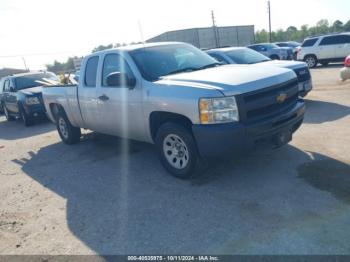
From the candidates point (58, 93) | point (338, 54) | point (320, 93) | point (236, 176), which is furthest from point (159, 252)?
point (338, 54)

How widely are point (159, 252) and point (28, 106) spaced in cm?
988

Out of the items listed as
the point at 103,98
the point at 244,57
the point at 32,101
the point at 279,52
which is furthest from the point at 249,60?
the point at 279,52

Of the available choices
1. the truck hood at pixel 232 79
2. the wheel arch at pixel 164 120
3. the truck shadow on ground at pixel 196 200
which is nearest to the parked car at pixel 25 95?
the truck shadow on ground at pixel 196 200

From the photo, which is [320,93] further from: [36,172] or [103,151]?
[36,172]

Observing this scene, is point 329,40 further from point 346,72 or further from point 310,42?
point 346,72

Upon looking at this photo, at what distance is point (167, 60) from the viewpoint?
5594 mm

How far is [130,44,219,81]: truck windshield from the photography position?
532 centimetres

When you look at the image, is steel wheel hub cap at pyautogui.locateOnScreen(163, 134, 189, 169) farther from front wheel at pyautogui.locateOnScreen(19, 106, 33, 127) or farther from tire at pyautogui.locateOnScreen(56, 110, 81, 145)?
front wheel at pyautogui.locateOnScreen(19, 106, 33, 127)

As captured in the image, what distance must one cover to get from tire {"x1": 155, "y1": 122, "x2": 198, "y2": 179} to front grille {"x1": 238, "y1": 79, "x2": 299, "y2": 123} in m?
0.81

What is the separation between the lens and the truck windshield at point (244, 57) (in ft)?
32.5

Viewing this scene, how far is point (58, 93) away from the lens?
764 centimetres

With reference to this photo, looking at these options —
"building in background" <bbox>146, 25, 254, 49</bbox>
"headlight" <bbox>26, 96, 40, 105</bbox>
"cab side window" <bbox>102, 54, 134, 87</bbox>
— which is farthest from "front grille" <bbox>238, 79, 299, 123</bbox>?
"building in background" <bbox>146, 25, 254, 49</bbox>

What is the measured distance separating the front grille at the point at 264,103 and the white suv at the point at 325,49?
15.8 meters

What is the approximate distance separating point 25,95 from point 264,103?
970cm
